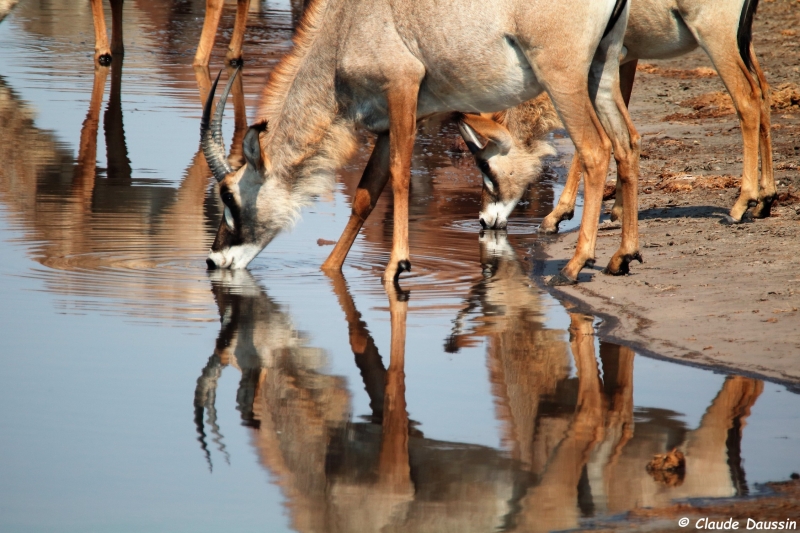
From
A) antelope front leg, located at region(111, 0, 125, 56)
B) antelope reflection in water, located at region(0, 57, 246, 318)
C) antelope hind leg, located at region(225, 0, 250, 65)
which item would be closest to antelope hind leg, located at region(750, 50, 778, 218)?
antelope reflection in water, located at region(0, 57, 246, 318)

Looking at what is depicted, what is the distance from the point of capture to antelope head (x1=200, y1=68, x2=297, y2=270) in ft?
28.3

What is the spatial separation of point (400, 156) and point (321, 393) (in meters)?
2.99

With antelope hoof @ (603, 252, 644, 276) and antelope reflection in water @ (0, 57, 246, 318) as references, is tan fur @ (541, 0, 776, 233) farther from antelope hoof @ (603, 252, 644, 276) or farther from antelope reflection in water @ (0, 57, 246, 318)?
antelope reflection in water @ (0, 57, 246, 318)

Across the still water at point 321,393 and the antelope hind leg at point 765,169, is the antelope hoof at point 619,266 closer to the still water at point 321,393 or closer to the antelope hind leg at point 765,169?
the still water at point 321,393

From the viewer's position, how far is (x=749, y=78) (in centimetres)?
976

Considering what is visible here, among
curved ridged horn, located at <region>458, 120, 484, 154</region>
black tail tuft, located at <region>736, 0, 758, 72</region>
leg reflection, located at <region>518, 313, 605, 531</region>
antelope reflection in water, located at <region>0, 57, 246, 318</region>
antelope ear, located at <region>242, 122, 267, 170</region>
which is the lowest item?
antelope reflection in water, located at <region>0, 57, 246, 318</region>

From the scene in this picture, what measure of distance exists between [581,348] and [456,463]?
193cm

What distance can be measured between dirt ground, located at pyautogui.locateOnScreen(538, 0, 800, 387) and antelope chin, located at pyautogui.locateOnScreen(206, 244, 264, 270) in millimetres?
2228

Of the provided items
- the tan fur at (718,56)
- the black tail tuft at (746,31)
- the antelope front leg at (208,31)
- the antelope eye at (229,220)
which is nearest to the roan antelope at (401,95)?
the antelope eye at (229,220)

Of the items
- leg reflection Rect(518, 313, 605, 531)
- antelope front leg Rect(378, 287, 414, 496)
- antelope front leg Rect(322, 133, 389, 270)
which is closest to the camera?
leg reflection Rect(518, 313, 605, 531)

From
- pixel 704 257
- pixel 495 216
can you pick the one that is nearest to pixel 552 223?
pixel 495 216

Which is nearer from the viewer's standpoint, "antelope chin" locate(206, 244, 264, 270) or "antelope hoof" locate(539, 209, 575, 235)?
"antelope chin" locate(206, 244, 264, 270)

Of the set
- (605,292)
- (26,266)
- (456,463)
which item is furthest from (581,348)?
(26,266)

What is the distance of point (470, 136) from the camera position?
1063 centimetres
